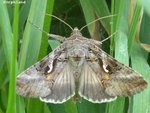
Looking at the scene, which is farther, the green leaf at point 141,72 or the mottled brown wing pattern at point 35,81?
the mottled brown wing pattern at point 35,81

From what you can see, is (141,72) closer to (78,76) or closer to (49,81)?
(78,76)

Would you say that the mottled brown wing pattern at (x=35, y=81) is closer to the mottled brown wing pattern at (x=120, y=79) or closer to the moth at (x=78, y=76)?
the moth at (x=78, y=76)

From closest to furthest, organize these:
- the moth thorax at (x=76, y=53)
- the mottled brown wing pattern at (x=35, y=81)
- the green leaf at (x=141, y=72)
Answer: the green leaf at (x=141, y=72) < the mottled brown wing pattern at (x=35, y=81) < the moth thorax at (x=76, y=53)

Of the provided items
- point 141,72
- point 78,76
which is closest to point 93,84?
point 78,76

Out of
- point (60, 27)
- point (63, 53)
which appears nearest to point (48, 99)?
point (63, 53)

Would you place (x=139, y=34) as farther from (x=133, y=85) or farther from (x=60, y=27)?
(x=60, y=27)

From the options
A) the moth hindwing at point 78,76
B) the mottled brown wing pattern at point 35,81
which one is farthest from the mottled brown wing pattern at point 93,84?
the mottled brown wing pattern at point 35,81

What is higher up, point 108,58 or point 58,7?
point 58,7

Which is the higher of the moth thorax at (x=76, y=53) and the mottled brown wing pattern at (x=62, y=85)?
the moth thorax at (x=76, y=53)
